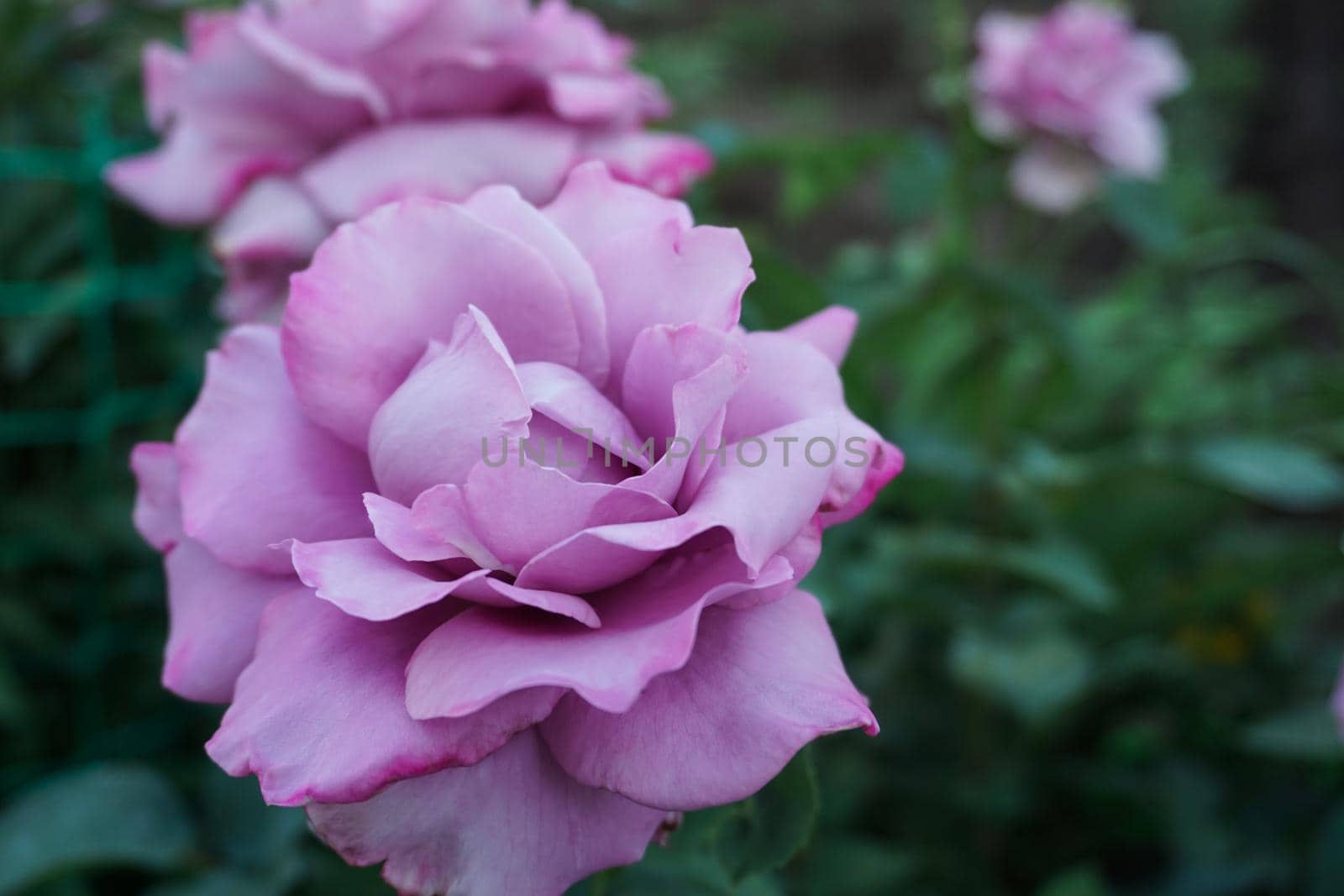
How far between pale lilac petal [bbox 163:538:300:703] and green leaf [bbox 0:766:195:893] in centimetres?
27

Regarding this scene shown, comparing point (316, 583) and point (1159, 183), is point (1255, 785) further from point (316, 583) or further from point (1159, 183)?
point (316, 583)

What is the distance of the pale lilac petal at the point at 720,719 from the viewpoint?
28 cm

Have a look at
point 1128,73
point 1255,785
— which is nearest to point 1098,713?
point 1255,785

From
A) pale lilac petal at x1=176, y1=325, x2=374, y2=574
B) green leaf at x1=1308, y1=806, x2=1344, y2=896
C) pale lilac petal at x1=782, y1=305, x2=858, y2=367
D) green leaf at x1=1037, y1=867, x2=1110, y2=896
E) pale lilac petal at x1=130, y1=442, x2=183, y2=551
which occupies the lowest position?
green leaf at x1=1037, y1=867, x2=1110, y2=896

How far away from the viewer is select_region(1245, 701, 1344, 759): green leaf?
62 cm

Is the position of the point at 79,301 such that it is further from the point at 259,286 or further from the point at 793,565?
the point at 793,565

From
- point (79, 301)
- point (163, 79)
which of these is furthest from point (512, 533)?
point (79, 301)

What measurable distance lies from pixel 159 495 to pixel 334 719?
0.14m

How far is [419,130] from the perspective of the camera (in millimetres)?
468

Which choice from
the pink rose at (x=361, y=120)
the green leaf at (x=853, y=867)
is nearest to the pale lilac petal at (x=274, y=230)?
the pink rose at (x=361, y=120)

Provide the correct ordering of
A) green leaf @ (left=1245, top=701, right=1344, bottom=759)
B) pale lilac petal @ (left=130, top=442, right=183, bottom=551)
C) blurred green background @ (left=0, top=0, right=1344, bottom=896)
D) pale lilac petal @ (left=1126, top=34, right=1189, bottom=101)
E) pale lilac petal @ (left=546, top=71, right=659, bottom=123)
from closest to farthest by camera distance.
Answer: pale lilac petal @ (left=130, top=442, right=183, bottom=551) → pale lilac petal @ (left=546, top=71, right=659, bottom=123) → green leaf @ (left=1245, top=701, right=1344, bottom=759) → blurred green background @ (left=0, top=0, right=1344, bottom=896) → pale lilac petal @ (left=1126, top=34, right=1189, bottom=101)

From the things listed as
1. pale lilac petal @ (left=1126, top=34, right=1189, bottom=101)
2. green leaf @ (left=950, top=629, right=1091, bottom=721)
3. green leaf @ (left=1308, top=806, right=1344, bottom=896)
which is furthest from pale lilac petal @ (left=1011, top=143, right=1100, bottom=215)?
green leaf @ (left=1308, top=806, right=1344, bottom=896)

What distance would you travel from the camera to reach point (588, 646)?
11.2 inches

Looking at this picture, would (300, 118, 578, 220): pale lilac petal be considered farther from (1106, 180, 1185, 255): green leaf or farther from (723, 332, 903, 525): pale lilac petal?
(1106, 180, 1185, 255): green leaf
